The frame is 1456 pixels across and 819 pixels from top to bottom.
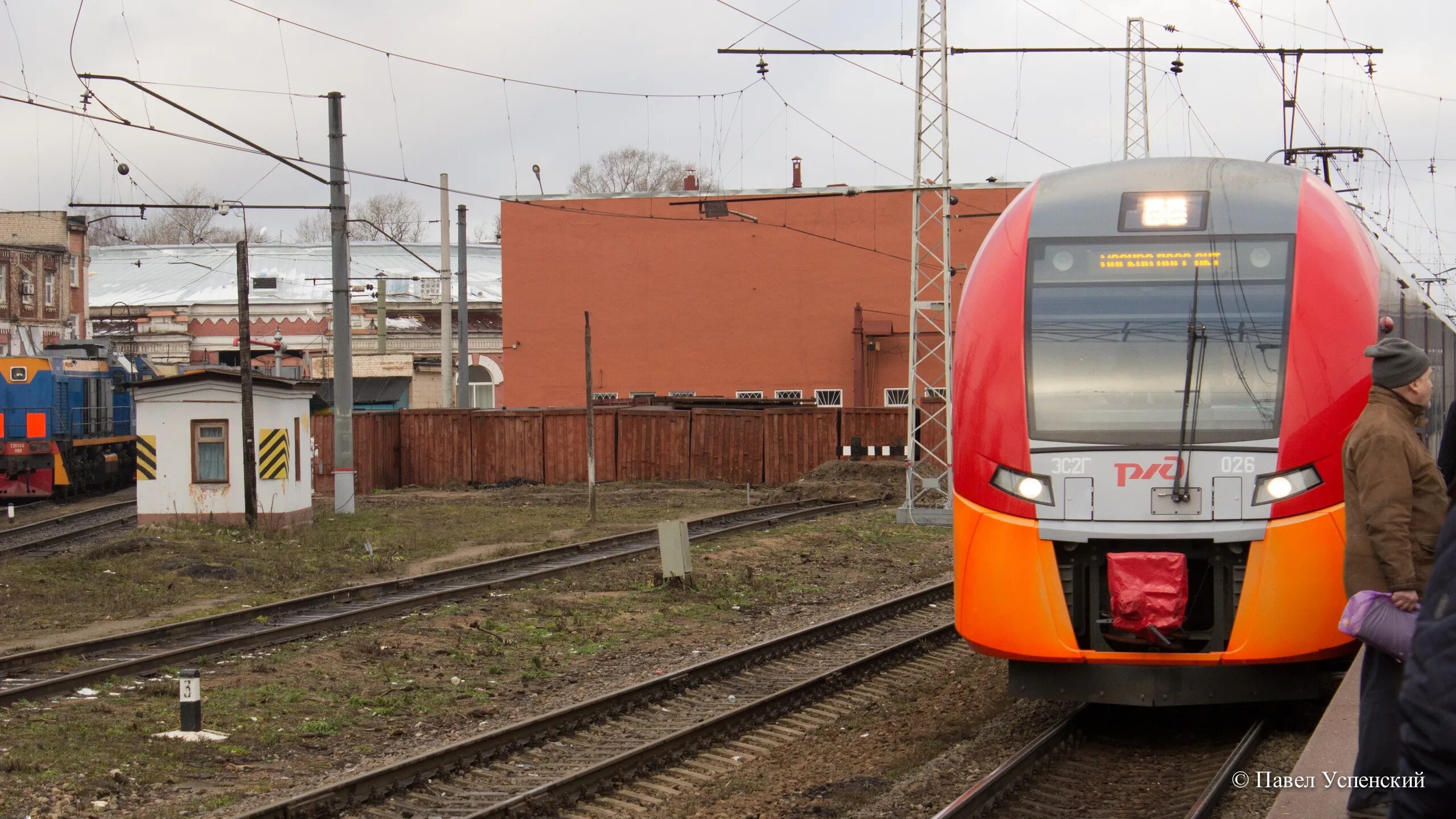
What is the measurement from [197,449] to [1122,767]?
17.0 meters

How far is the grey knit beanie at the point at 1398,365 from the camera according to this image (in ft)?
17.9

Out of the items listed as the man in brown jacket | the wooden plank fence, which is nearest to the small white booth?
Result: the wooden plank fence

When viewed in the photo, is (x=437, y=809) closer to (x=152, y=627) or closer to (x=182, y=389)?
(x=152, y=627)

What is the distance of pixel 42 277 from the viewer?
154 ft

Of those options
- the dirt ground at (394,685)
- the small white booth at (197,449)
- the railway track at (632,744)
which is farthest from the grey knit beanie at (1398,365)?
the small white booth at (197,449)

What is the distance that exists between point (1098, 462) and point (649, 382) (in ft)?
120

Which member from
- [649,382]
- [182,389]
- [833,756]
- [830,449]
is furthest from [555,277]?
[833,756]

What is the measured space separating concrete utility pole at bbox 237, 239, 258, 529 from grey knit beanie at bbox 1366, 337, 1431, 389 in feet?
54.5

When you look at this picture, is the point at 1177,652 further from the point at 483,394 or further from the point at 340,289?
the point at 483,394

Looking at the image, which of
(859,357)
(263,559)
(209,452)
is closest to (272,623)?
(263,559)

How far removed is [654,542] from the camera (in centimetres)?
2114

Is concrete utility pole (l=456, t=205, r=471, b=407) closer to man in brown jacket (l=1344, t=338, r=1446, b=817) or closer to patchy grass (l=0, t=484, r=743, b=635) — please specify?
patchy grass (l=0, t=484, r=743, b=635)

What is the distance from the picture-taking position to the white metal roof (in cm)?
6191

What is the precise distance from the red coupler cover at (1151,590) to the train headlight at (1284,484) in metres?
0.56
